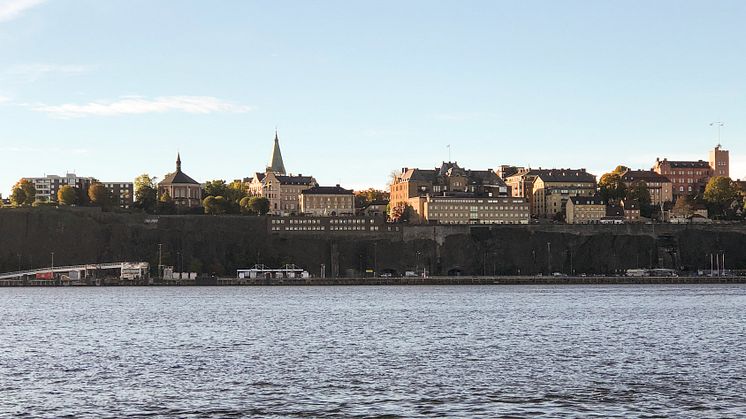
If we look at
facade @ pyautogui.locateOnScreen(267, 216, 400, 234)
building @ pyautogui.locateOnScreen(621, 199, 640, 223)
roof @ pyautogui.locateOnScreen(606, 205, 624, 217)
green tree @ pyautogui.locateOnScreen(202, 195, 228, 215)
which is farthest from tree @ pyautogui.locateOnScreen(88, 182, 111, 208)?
building @ pyautogui.locateOnScreen(621, 199, 640, 223)

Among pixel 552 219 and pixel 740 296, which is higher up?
pixel 552 219

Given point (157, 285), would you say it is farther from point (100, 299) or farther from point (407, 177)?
point (407, 177)

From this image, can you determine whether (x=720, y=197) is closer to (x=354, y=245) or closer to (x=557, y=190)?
(x=557, y=190)

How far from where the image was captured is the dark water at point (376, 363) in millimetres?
33250

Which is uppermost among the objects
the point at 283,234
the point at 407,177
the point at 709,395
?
the point at 407,177

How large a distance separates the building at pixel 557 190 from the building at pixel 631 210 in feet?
21.7

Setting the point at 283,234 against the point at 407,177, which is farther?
the point at 407,177

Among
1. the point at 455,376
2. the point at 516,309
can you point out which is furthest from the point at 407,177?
the point at 455,376

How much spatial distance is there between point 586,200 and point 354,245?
48489mm

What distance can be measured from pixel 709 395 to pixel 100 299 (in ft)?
264

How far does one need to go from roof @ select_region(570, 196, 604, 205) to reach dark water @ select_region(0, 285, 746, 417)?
343 feet

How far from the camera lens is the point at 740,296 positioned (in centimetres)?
10681

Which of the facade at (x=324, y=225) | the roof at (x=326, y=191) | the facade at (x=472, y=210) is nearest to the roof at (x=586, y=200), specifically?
the facade at (x=472, y=210)

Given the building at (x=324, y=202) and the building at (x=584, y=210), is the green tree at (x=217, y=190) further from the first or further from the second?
the building at (x=584, y=210)
